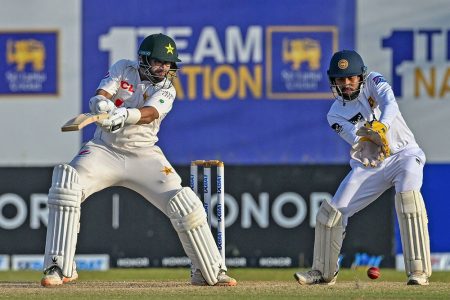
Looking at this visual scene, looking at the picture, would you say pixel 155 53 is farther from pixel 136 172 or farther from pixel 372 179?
pixel 372 179

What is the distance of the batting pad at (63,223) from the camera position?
8906 millimetres

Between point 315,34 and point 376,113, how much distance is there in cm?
411

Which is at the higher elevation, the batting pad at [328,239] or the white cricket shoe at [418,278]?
the batting pad at [328,239]

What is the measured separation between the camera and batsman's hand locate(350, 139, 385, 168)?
934cm

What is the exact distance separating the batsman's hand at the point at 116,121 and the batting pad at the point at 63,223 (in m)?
0.48

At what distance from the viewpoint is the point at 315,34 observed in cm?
1360

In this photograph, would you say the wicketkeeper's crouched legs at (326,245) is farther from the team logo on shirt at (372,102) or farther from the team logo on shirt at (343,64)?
the team logo on shirt at (343,64)

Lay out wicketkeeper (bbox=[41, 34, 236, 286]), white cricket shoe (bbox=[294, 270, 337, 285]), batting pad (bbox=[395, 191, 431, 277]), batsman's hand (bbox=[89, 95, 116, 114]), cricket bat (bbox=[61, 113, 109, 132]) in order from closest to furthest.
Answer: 1. cricket bat (bbox=[61, 113, 109, 132])
2. batsman's hand (bbox=[89, 95, 116, 114])
3. wicketkeeper (bbox=[41, 34, 236, 286])
4. batting pad (bbox=[395, 191, 431, 277])
5. white cricket shoe (bbox=[294, 270, 337, 285])

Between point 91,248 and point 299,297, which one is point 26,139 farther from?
point 299,297

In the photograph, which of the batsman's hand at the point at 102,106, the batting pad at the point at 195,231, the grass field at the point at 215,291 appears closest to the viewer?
the grass field at the point at 215,291

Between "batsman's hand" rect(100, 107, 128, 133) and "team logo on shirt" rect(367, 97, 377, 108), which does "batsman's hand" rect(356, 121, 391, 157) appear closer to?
"team logo on shirt" rect(367, 97, 377, 108)

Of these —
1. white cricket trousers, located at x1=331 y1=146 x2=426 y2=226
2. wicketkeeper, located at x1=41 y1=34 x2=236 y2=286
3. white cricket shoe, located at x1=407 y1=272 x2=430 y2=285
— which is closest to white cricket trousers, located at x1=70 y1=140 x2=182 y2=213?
wicketkeeper, located at x1=41 y1=34 x2=236 y2=286

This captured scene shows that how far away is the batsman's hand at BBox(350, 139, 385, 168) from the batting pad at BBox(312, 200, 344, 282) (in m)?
0.42

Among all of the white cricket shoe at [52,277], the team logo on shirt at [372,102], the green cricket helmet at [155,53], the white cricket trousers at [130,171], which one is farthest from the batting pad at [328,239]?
the white cricket shoe at [52,277]
